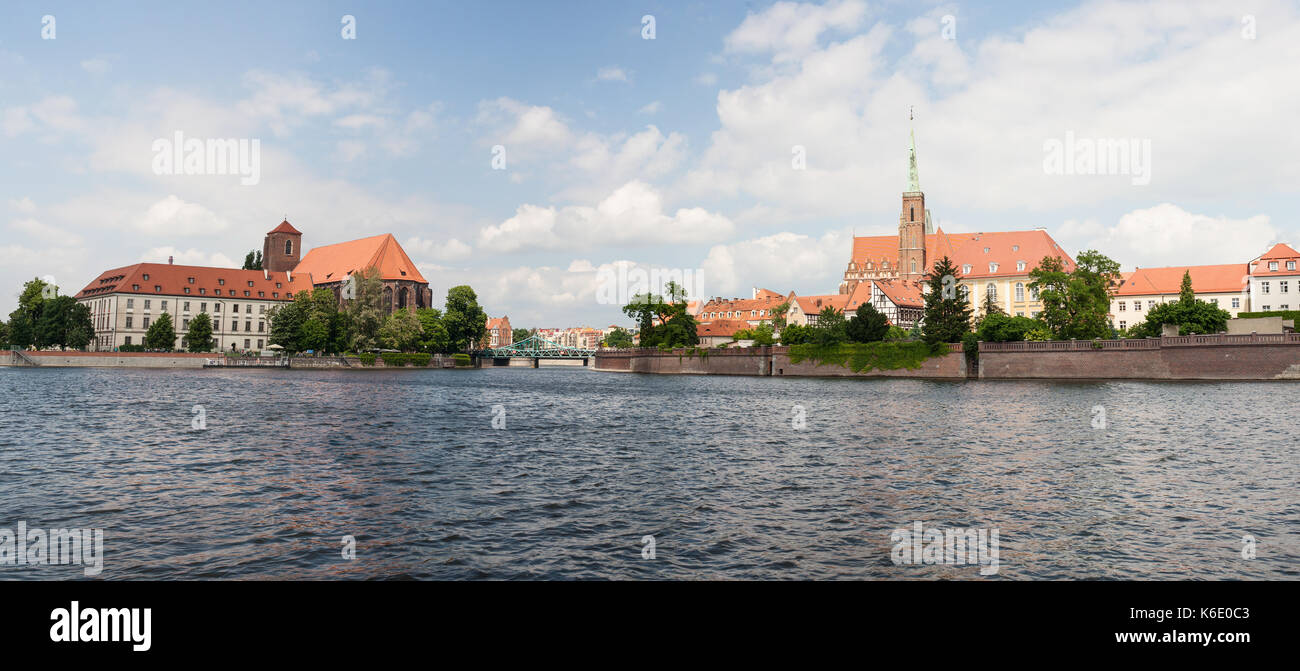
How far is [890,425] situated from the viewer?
30.4 meters

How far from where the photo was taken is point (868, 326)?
279 feet

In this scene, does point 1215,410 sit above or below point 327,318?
below

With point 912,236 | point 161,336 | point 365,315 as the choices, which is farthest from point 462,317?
point 912,236

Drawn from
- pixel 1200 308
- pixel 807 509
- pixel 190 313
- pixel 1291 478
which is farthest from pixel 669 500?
pixel 190 313

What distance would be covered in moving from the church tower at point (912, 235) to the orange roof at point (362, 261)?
93.3 metres

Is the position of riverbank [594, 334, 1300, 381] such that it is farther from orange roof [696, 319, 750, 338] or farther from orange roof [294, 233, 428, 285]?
orange roof [294, 233, 428, 285]

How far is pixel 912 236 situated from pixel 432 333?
291ft

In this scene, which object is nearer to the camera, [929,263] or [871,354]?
[871,354]

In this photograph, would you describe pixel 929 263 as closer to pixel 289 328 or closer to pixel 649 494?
pixel 289 328

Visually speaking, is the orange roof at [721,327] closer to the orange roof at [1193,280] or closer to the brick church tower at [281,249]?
the orange roof at [1193,280]

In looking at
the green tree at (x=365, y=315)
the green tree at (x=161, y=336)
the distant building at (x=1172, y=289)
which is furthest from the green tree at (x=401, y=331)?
the distant building at (x=1172, y=289)

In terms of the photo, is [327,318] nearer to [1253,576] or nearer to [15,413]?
[15,413]

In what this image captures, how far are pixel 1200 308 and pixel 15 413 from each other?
84.2 m

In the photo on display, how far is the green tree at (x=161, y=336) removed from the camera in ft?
399
